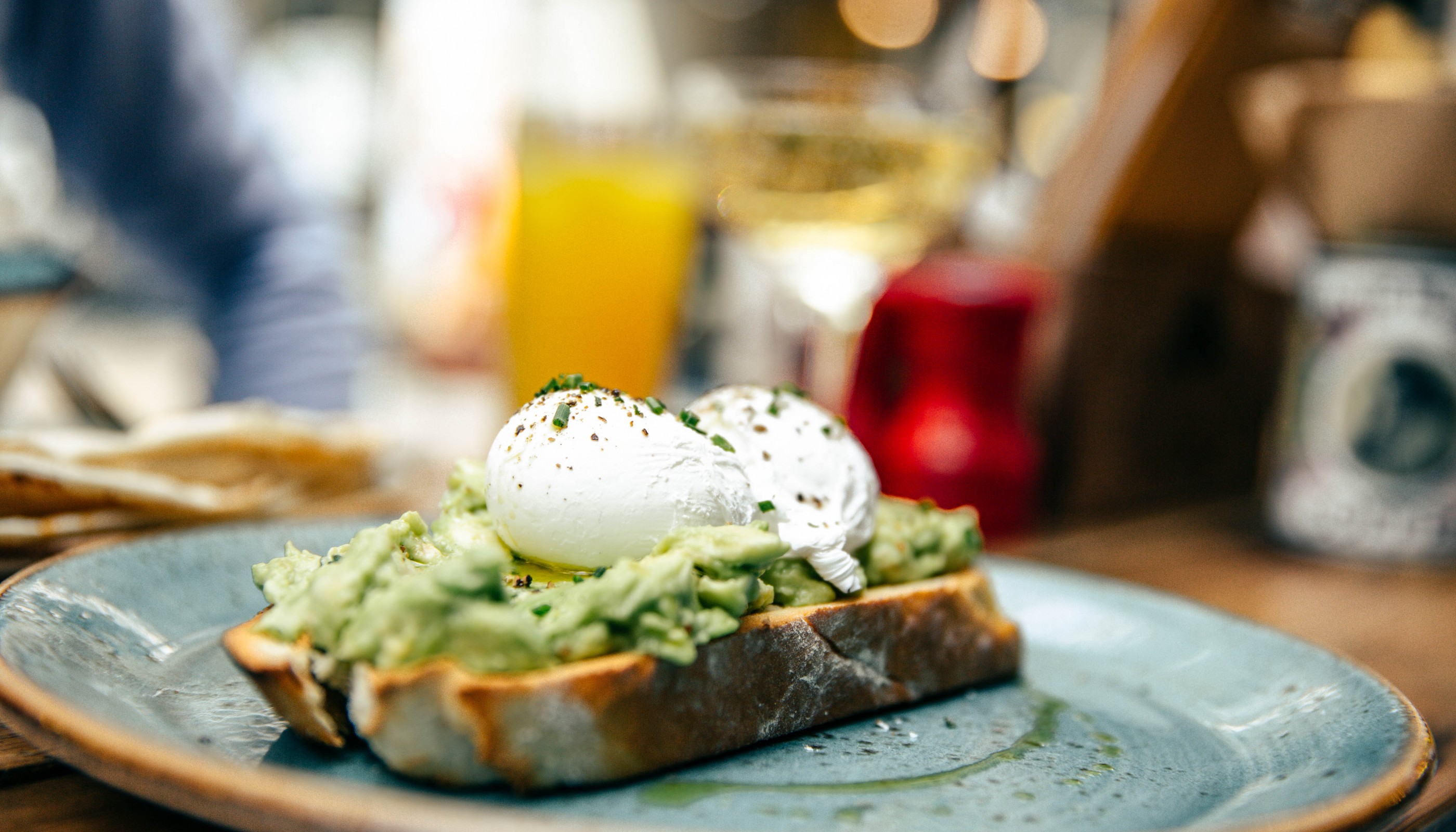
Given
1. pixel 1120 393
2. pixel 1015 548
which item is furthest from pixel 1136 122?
pixel 1015 548

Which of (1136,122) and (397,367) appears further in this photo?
(397,367)

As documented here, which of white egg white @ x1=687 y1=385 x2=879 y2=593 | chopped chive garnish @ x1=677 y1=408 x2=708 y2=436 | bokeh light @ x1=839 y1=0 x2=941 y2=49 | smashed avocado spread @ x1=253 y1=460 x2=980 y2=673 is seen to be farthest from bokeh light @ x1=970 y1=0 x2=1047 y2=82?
smashed avocado spread @ x1=253 y1=460 x2=980 y2=673

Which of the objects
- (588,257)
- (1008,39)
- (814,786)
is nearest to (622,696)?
(814,786)

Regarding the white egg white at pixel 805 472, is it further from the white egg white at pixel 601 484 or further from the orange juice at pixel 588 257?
the orange juice at pixel 588 257

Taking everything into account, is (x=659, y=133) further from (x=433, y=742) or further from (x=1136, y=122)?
Result: (x=433, y=742)

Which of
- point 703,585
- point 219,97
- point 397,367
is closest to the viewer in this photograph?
point 703,585

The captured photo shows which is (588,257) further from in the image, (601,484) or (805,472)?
(601,484)

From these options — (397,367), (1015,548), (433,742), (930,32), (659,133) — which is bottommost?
(397,367)
